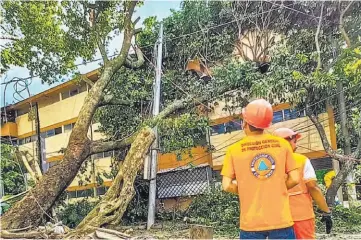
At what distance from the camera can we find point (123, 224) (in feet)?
22.4

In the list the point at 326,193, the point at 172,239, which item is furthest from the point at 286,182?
the point at 326,193

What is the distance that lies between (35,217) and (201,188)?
2.92 meters

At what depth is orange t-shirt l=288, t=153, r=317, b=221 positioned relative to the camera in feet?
7.04

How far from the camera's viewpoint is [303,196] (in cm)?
223

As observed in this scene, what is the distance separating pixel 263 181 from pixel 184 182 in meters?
6.12

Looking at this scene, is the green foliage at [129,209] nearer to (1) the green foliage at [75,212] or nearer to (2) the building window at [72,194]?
(1) the green foliage at [75,212]

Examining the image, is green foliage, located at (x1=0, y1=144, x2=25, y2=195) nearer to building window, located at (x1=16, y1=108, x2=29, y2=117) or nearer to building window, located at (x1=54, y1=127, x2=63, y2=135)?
building window, located at (x1=54, y1=127, x2=63, y2=135)

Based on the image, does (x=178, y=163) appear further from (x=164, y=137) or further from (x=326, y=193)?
(x=326, y=193)

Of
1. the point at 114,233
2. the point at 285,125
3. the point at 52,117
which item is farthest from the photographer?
the point at 52,117

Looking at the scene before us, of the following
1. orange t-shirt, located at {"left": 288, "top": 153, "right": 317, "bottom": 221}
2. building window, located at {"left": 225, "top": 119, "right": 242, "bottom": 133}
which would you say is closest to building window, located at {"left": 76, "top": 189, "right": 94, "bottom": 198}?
building window, located at {"left": 225, "top": 119, "right": 242, "bottom": 133}

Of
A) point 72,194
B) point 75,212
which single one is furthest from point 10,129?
point 75,212

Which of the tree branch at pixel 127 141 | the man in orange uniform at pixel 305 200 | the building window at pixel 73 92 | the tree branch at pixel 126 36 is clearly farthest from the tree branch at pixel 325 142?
the building window at pixel 73 92

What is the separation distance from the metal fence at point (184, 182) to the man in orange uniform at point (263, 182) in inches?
213

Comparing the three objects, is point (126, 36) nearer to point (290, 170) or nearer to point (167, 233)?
point (167, 233)
